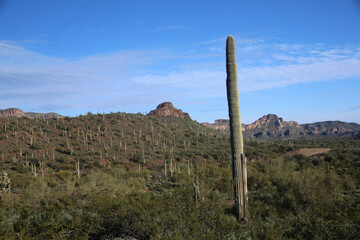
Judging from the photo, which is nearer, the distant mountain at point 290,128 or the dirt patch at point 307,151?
the dirt patch at point 307,151

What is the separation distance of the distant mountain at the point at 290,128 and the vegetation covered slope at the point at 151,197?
272 feet

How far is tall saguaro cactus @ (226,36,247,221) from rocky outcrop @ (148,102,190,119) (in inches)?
3044

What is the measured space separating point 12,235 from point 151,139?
38379 millimetres

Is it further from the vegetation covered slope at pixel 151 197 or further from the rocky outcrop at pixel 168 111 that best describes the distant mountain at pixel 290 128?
the vegetation covered slope at pixel 151 197

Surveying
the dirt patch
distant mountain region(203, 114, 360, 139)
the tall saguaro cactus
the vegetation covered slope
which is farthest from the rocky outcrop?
the tall saguaro cactus

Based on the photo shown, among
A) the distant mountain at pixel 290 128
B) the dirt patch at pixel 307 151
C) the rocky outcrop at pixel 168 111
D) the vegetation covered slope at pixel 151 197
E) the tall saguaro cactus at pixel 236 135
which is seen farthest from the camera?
the distant mountain at pixel 290 128

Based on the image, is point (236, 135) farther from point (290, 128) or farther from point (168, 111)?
point (290, 128)

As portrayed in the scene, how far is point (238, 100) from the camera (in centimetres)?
967

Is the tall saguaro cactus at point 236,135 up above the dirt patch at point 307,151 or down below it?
above

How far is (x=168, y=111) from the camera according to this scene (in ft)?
301

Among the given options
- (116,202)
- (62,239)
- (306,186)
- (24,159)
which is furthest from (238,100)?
(24,159)

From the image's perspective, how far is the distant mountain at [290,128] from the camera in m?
115

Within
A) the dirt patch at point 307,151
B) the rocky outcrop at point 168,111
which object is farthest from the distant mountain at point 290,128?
the dirt patch at point 307,151

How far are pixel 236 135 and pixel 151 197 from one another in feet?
12.7
